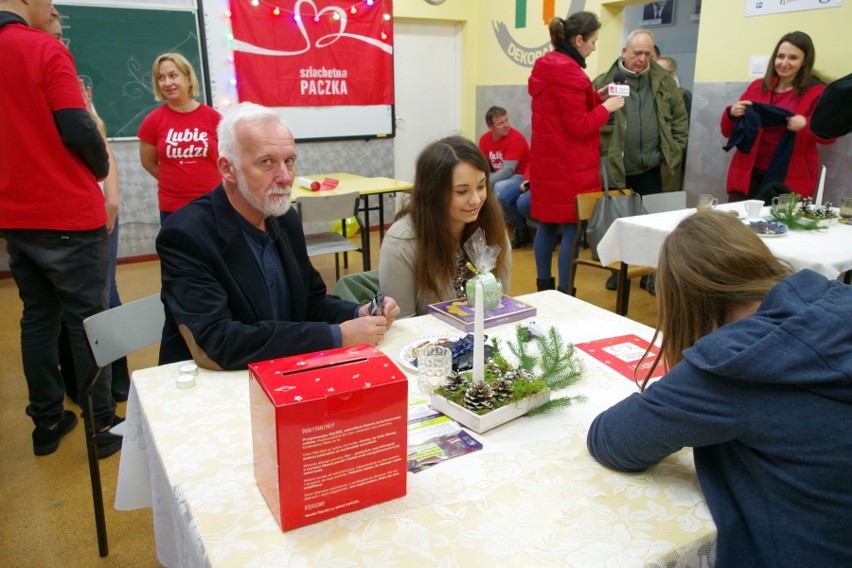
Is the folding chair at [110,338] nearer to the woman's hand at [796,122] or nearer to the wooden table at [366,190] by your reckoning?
the wooden table at [366,190]

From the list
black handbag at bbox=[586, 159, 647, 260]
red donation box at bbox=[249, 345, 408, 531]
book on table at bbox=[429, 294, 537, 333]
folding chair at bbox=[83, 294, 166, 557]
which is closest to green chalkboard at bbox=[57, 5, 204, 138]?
black handbag at bbox=[586, 159, 647, 260]

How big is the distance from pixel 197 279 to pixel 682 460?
1.21 m

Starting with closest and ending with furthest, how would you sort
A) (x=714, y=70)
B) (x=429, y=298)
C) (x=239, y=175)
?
(x=239, y=175) → (x=429, y=298) → (x=714, y=70)

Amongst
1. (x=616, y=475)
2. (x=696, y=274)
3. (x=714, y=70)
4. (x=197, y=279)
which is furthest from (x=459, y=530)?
(x=714, y=70)

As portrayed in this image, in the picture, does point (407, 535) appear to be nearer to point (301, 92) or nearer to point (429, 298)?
point (429, 298)

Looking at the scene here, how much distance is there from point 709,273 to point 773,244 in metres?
2.00

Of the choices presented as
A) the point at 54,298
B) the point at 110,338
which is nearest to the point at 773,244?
the point at 110,338

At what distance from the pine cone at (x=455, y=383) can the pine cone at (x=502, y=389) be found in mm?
66

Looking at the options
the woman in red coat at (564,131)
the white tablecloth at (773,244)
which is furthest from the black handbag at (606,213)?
the white tablecloth at (773,244)

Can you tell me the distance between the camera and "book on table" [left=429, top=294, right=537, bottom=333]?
1.83m

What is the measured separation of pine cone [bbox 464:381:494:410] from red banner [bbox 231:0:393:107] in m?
A: 5.24

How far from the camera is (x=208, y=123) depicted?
353cm

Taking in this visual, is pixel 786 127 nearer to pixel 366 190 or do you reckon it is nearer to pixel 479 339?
pixel 366 190

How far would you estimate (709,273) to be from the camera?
1086 mm
